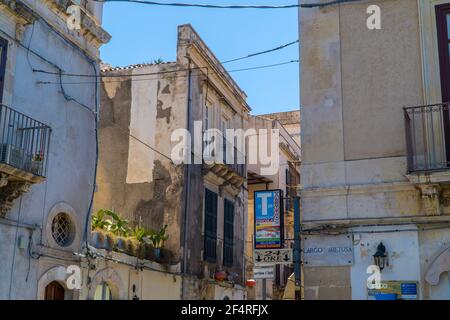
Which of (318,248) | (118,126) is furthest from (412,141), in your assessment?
(118,126)

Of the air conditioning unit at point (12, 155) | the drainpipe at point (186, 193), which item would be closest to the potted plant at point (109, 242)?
the drainpipe at point (186, 193)

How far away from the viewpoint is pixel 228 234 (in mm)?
21484

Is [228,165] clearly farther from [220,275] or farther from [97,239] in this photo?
[97,239]

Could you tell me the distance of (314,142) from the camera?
991 centimetres

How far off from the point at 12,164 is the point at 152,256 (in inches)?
277

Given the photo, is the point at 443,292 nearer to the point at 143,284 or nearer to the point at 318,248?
the point at 318,248

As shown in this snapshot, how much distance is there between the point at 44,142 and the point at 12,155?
100 centimetres

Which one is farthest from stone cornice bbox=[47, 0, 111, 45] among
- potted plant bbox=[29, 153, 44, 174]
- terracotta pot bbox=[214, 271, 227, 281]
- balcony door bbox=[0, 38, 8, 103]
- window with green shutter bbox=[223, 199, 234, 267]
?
window with green shutter bbox=[223, 199, 234, 267]

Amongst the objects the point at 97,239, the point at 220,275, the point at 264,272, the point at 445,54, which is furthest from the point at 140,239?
the point at 445,54

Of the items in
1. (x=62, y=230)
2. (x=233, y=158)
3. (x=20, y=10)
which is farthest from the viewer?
(x=233, y=158)

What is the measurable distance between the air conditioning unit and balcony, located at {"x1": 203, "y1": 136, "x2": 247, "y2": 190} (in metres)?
9.10

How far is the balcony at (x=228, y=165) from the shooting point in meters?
19.7

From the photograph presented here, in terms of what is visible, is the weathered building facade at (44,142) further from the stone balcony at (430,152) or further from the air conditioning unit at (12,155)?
the stone balcony at (430,152)
